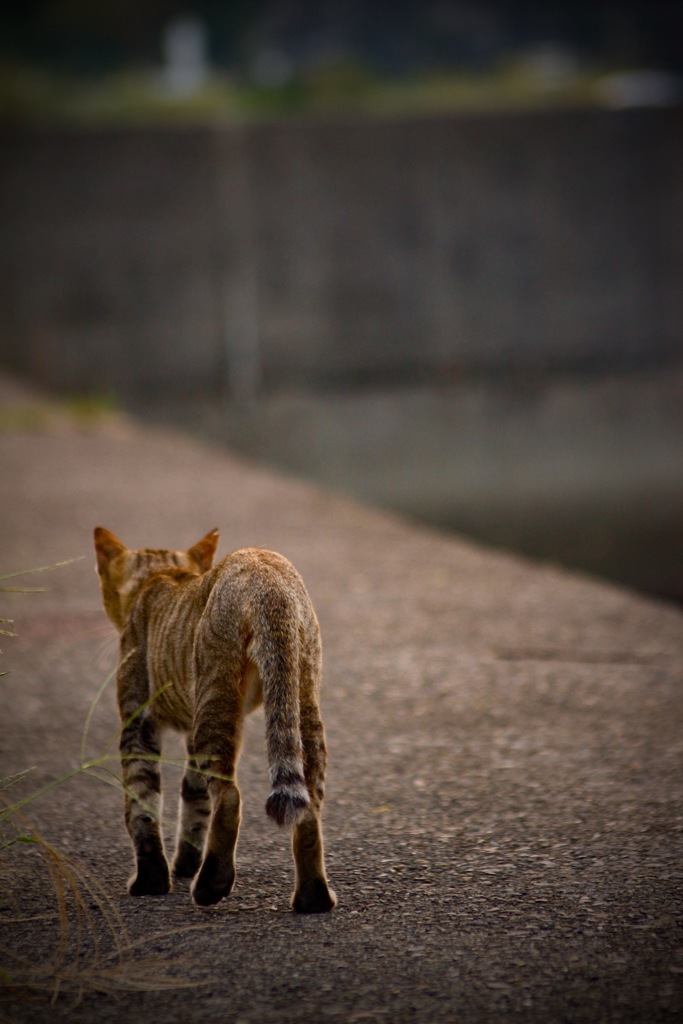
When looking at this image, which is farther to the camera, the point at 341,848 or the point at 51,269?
the point at 51,269

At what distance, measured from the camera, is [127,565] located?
11.6ft

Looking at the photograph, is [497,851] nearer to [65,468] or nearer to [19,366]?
[65,468]

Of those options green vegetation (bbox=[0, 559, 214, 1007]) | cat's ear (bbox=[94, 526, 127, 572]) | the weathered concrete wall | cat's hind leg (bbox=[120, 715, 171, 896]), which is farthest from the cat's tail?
the weathered concrete wall

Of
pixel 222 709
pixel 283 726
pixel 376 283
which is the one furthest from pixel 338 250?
pixel 283 726

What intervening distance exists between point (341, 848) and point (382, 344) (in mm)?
15646

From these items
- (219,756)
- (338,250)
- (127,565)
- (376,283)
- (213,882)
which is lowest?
(213,882)

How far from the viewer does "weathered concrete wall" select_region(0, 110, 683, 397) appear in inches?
711

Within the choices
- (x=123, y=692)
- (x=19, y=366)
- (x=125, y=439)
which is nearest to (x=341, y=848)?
(x=123, y=692)

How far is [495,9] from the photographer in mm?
21781

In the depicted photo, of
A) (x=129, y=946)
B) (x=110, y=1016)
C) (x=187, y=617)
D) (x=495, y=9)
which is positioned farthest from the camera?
(x=495, y=9)

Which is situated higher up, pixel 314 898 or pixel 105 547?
pixel 105 547

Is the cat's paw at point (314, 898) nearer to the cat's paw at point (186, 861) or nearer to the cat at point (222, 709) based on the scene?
the cat at point (222, 709)

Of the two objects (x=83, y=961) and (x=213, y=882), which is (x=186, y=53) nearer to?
(x=213, y=882)

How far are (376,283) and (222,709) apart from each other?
16.4 metres
